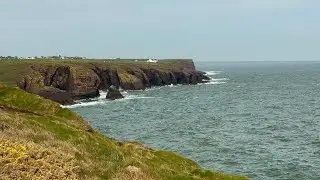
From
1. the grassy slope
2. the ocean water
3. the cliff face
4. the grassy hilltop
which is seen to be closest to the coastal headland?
the cliff face

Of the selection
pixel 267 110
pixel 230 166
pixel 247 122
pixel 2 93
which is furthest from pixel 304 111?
pixel 2 93

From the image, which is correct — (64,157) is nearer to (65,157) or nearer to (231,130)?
(65,157)

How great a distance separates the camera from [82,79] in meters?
121

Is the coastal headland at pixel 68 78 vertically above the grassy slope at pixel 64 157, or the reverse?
the grassy slope at pixel 64 157

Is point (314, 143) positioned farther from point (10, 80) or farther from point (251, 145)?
point (10, 80)

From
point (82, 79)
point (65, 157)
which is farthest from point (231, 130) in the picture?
point (82, 79)

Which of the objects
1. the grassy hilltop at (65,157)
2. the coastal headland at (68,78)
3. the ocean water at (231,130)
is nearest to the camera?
the grassy hilltop at (65,157)

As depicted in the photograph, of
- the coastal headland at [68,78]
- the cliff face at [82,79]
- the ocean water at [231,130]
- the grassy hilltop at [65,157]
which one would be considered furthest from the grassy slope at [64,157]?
the cliff face at [82,79]

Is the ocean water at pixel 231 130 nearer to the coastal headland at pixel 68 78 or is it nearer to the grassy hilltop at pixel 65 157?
the coastal headland at pixel 68 78

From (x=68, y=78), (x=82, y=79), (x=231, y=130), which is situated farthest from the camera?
(x=68, y=78)

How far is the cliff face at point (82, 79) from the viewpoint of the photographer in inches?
4312

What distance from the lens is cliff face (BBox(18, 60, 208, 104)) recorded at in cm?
10953

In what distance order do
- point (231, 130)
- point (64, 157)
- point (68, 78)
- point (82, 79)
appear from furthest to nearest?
1. point (68, 78)
2. point (82, 79)
3. point (231, 130)
4. point (64, 157)

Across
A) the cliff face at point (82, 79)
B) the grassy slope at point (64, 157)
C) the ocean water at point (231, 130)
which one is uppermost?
the grassy slope at point (64, 157)
